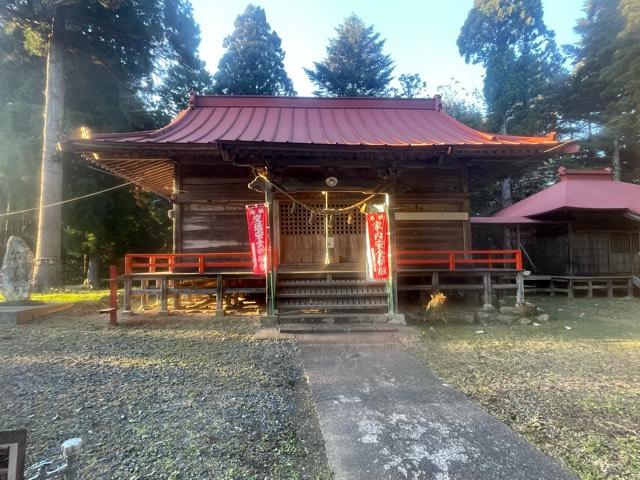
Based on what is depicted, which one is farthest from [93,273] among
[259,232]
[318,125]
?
[259,232]

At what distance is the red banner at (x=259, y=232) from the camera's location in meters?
6.72

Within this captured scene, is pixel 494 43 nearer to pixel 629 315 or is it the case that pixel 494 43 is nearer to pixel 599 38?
pixel 599 38

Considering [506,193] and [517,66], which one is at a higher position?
[517,66]

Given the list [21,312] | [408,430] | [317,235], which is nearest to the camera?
[408,430]

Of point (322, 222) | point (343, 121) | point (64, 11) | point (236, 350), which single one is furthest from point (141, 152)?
point (64, 11)

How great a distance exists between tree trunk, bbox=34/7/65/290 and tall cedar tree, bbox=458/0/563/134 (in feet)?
78.1

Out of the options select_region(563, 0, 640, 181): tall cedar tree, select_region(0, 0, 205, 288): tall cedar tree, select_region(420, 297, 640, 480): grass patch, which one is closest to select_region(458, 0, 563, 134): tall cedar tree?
select_region(563, 0, 640, 181): tall cedar tree

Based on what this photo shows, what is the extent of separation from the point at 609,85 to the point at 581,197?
10419mm

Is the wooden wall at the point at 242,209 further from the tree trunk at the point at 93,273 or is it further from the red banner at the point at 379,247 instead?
the tree trunk at the point at 93,273

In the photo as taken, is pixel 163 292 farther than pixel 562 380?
Yes

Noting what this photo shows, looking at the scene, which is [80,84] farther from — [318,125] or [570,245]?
[570,245]

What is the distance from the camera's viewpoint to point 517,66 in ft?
73.3

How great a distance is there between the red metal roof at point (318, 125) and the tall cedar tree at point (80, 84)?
7.21 meters

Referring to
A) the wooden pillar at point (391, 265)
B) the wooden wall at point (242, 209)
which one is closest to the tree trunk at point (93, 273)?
the wooden wall at point (242, 209)
